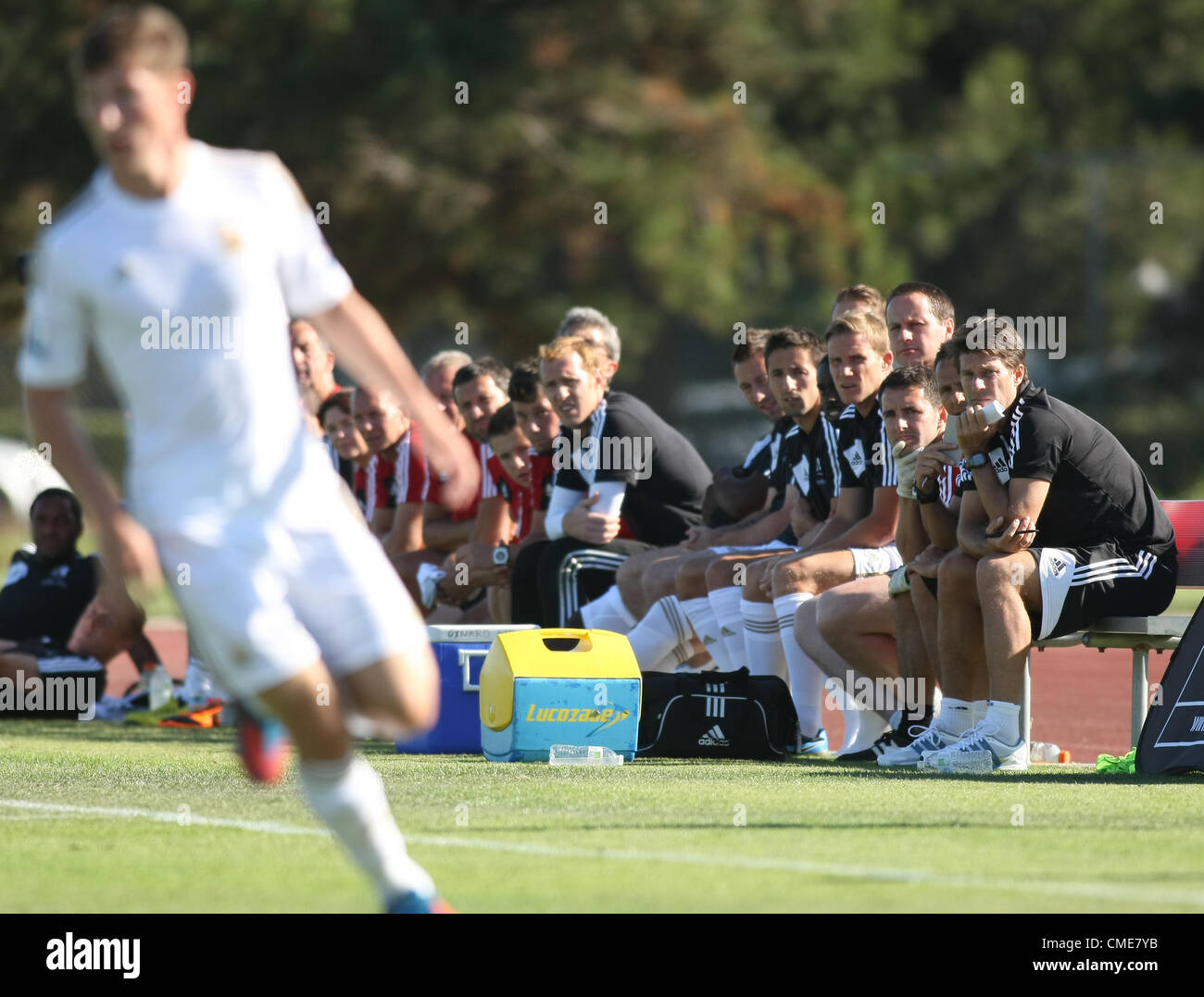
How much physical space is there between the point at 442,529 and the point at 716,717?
3981 mm

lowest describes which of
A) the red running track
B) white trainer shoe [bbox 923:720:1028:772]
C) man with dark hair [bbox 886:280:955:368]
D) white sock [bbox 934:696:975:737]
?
the red running track

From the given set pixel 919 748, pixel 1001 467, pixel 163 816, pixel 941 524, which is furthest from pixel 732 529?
pixel 163 816

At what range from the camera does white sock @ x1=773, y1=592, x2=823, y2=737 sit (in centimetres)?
964

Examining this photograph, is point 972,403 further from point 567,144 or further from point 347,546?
point 567,144

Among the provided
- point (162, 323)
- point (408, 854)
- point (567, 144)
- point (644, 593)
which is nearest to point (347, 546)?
point (162, 323)

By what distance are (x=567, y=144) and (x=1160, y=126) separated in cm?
1797

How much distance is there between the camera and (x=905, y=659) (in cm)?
932

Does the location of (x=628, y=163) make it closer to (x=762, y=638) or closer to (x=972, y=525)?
(x=762, y=638)

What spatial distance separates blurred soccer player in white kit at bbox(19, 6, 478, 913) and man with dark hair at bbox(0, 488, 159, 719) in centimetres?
780

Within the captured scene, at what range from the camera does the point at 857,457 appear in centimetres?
978

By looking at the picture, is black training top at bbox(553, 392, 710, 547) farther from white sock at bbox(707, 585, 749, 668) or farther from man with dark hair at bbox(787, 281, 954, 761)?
man with dark hair at bbox(787, 281, 954, 761)

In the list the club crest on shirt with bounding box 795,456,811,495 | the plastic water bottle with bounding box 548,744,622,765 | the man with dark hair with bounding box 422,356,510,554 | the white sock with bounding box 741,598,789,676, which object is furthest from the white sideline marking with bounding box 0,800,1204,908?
the man with dark hair with bounding box 422,356,510,554

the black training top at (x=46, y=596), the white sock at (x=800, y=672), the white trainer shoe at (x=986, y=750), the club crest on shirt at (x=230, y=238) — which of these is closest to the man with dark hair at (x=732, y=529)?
the white sock at (x=800, y=672)

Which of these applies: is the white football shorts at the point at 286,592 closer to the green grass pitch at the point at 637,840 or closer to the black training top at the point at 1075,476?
the green grass pitch at the point at 637,840
